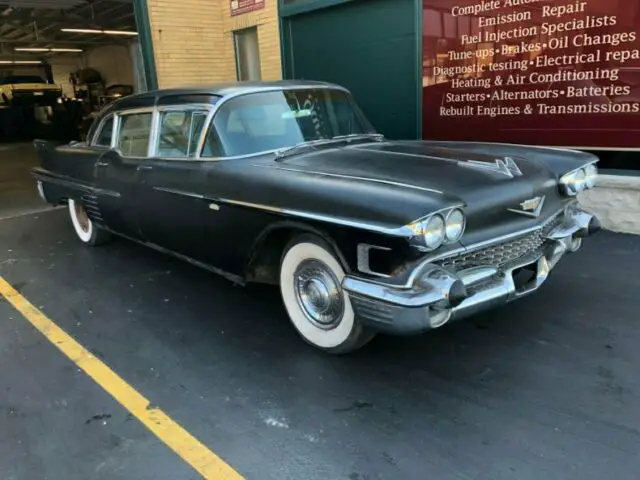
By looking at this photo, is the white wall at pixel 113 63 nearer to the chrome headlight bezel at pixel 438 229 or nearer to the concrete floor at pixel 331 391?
the concrete floor at pixel 331 391

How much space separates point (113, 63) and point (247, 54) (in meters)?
15.8

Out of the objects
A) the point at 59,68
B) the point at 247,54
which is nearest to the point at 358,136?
the point at 247,54

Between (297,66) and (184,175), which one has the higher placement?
(297,66)

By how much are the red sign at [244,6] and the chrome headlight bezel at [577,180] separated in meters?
6.86

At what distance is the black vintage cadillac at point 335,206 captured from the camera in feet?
9.56

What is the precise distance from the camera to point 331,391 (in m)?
3.14

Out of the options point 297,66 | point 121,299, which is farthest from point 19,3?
point 121,299

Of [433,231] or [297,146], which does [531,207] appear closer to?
[433,231]

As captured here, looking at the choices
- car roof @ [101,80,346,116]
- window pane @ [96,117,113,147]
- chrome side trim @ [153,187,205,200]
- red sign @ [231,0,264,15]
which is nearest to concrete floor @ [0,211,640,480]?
chrome side trim @ [153,187,205,200]

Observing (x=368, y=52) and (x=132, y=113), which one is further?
(x=368, y=52)

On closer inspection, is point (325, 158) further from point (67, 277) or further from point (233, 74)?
point (233, 74)

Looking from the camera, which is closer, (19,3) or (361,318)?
(361,318)

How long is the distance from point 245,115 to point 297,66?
518cm

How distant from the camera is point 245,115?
4.19 meters
